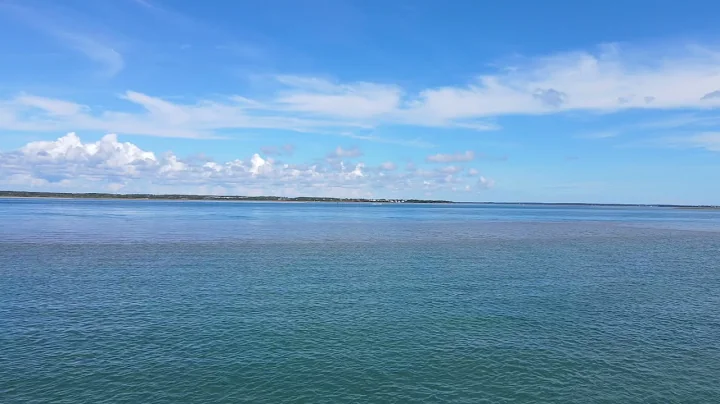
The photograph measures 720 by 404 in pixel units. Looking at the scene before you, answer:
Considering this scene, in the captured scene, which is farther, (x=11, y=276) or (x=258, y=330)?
(x=11, y=276)

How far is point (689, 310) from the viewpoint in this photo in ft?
123

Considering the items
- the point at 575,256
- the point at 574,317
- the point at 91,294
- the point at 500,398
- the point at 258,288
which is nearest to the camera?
the point at 500,398

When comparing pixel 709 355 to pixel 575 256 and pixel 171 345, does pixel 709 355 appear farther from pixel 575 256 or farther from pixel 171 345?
pixel 575 256

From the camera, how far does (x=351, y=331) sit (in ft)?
103

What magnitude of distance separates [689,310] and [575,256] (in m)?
33.2

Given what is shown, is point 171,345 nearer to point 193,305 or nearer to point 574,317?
point 193,305

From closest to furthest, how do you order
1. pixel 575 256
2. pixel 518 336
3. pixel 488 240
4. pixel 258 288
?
pixel 518 336, pixel 258 288, pixel 575 256, pixel 488 240

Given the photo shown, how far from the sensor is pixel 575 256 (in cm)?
7025

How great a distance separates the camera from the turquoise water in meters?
23.0

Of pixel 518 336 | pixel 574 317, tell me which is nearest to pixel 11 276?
pixel 518 336

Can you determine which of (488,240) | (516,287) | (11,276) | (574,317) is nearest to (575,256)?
(488,240)

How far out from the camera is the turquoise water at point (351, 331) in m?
23.0

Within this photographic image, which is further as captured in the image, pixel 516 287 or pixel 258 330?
pixel 516 287

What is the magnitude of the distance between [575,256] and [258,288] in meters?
50.3
